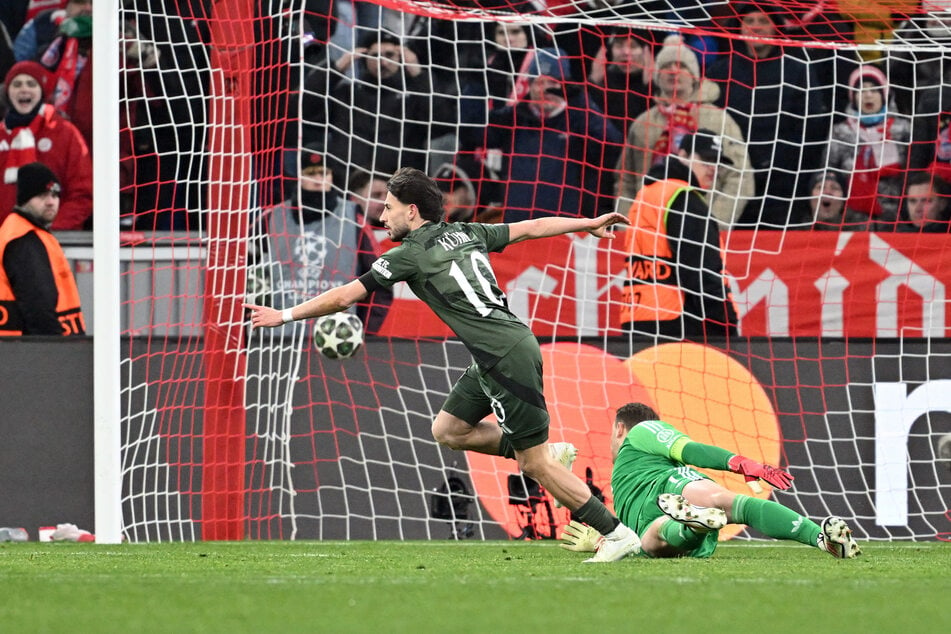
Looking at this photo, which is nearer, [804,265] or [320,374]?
[320,374]

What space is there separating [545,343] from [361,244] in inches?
55.6

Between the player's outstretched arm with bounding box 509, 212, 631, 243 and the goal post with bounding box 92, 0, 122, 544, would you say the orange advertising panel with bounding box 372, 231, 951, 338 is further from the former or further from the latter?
the player's outstretched arm with bounding box 509, 212, 631, 243

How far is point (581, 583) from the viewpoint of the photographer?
184 inches

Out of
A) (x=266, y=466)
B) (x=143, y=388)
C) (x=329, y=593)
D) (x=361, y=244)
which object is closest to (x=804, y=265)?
(x=361, y=244)

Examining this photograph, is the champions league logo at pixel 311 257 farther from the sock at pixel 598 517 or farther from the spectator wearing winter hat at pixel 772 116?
the sock at pixel 598 517

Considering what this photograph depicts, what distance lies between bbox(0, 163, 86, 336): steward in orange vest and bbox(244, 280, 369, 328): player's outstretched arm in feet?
10.8

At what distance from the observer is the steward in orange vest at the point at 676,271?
895 centimetres

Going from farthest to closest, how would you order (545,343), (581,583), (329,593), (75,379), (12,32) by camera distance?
(12,32)
(545,343)
(75,379)
(581,583)
(329,593)

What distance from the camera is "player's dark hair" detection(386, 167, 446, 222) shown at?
20.1ft

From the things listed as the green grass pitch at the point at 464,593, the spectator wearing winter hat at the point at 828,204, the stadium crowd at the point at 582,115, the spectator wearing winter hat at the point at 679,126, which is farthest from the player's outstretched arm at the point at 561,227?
the spectator wearing winter hat at the point at 828,204

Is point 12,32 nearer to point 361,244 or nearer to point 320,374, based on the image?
point 361,244

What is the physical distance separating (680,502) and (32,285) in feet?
15.8

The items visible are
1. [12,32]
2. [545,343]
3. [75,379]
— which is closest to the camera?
[75,379]

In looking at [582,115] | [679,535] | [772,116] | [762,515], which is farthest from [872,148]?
[679,535]
